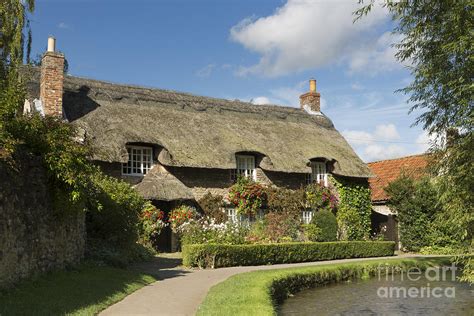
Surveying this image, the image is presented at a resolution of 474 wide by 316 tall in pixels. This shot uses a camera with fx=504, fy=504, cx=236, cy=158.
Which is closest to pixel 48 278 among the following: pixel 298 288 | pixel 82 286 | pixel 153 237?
pixel 82 286

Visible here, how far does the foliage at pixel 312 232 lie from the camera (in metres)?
22.7

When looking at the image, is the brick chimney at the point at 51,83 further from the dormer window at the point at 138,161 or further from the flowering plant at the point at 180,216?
the flowering plant at the point at 180,216

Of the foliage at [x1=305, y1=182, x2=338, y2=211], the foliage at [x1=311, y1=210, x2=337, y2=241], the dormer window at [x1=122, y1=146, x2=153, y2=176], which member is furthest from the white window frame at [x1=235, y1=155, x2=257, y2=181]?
the dormer window at [x1=122, y1=146, x2=153, y2=176]

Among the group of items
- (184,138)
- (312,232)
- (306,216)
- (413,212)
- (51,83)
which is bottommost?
(312,232)

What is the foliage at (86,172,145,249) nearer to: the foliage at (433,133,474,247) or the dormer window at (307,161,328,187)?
the foliage at (433,133,474,247)

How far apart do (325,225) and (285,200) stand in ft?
7.10

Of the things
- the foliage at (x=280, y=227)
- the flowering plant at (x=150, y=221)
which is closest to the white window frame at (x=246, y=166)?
the foliage at (x=280, y=227)

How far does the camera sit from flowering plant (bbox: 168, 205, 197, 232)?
19.5 meters

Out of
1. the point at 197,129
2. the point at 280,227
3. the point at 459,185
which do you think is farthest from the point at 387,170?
the point at 459,185

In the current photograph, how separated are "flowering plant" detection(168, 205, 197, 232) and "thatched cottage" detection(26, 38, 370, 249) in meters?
0.44

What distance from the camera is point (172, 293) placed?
1047 cm

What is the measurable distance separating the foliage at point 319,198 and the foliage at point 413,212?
3.57 m

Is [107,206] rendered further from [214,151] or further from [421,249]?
[421,249]

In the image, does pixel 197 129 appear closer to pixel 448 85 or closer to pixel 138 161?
pixel 138 161
